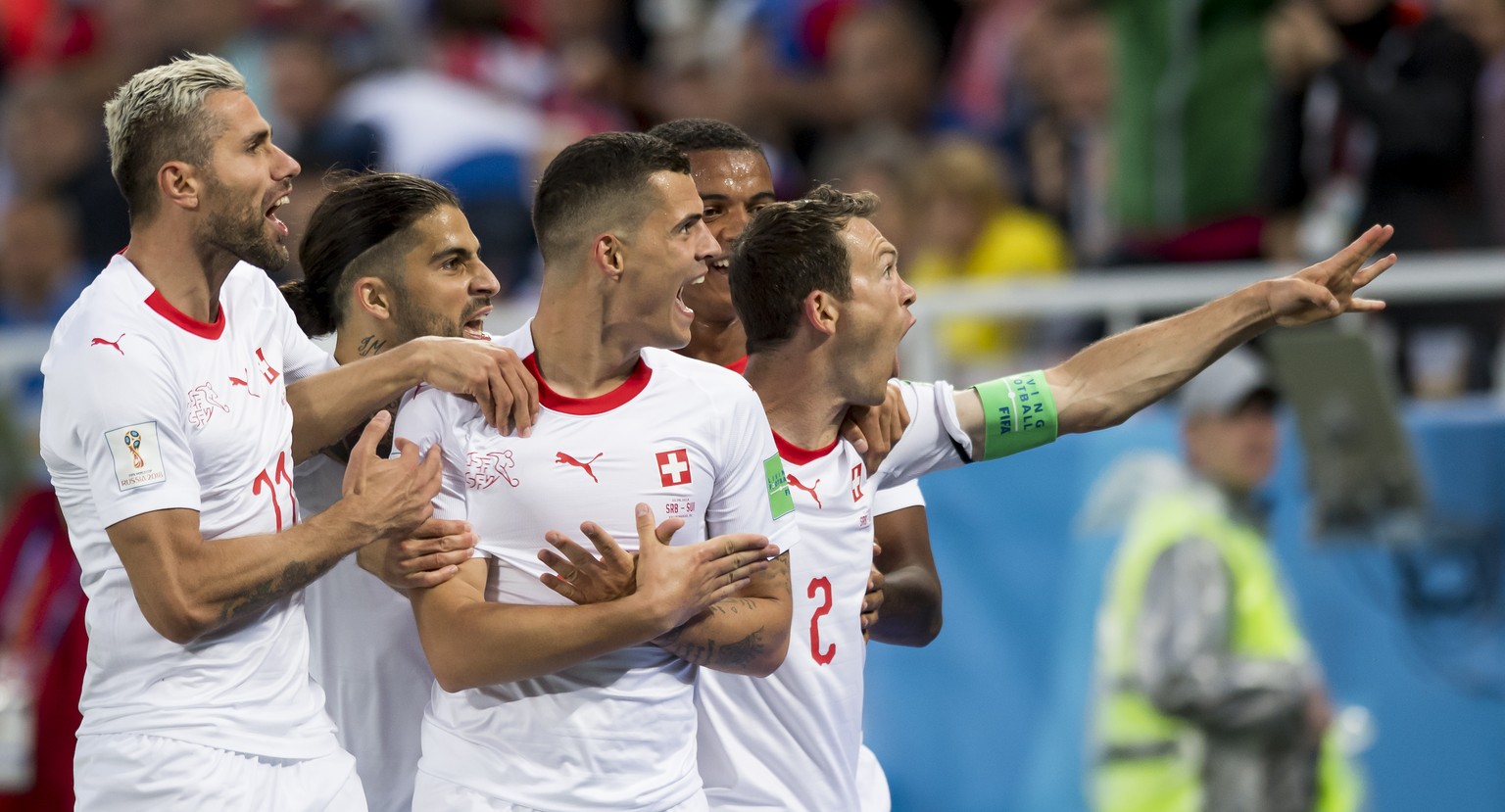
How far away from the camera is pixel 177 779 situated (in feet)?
13.2

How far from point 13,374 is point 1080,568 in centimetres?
508

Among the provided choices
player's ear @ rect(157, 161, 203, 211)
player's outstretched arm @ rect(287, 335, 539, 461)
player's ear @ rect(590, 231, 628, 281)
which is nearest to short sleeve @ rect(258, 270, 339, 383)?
player's outstretched arm @ rect(287, 335, 539, 461)

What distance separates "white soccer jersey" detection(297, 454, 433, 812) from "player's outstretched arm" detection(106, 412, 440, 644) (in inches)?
28.0

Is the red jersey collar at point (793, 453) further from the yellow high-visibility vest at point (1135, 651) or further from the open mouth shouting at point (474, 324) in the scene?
the yellow high-visibility vest at point (1135, 651)

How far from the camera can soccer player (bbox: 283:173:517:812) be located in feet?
15.5

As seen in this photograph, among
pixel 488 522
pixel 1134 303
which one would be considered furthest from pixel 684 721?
pixel 1134 303

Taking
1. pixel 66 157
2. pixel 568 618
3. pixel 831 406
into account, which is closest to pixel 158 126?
pixel 568 618

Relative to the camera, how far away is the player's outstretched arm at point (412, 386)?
3975 millimetres

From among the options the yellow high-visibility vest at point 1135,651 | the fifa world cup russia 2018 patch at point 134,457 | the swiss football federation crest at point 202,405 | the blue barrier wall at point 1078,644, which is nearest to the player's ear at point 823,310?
the swiss football federation crest at point 202,405

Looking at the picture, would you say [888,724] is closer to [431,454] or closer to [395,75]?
[431,454]

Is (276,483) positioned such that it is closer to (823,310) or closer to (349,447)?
(349,447)

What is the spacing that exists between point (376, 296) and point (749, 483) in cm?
123

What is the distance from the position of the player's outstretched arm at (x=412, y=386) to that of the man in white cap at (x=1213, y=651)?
392 centimetres

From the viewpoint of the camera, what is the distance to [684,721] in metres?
4.09
